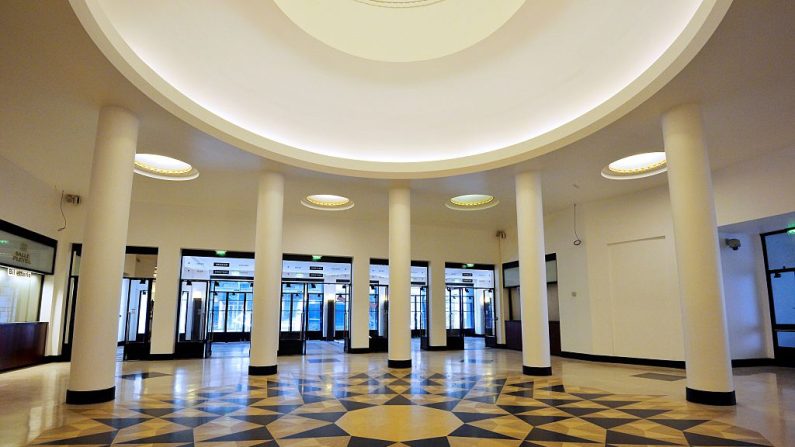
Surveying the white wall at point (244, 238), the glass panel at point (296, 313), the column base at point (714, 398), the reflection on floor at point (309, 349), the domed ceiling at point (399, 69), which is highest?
the domed ceiling at point (399, 69)

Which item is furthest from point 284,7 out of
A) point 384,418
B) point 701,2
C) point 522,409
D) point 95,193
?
point 522,409

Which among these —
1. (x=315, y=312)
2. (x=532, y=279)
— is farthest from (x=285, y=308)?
(x=532, y=279)

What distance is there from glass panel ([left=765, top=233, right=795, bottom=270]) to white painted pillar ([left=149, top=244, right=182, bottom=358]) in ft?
55.3

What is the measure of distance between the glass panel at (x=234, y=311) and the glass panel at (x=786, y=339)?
56.1ft

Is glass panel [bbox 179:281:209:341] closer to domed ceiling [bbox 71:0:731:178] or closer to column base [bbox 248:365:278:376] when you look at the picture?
column base [bbox 248:365:278:376]

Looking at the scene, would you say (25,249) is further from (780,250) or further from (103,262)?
(780,250)

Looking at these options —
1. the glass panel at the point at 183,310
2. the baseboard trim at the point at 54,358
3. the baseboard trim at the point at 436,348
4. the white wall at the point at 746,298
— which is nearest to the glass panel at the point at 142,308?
the glass panel at the point at 183,310

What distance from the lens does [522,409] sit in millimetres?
6914

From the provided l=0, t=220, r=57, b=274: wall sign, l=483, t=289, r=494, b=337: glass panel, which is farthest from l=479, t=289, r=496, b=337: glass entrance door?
l=0, t=220, r=57, b=274: wall sign

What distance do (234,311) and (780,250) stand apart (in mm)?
17942

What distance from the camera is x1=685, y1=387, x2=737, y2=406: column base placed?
23.2 feet

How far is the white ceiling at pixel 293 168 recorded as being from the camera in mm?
5941

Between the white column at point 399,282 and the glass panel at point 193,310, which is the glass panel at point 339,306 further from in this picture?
the white column at point 399,282

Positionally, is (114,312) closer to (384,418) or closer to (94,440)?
(94,440)
